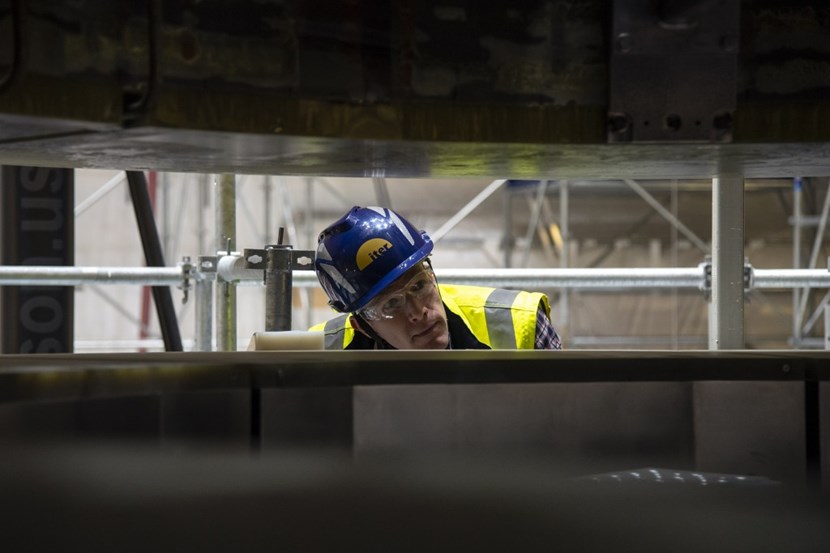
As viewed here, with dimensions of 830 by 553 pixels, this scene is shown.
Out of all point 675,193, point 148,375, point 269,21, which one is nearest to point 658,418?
point 148,375

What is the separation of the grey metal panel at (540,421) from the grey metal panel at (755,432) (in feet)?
0.10

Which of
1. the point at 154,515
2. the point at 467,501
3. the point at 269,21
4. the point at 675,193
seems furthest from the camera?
the point at 675,193

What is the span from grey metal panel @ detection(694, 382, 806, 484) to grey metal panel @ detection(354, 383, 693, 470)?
0.03 metres

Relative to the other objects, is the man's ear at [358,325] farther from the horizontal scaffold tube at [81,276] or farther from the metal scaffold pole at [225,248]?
the horizontal scaffold tube at [81,276]

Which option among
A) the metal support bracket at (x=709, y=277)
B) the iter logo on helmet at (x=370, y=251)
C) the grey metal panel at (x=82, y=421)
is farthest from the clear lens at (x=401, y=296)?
the grey metal panel at (x=82, y=421)

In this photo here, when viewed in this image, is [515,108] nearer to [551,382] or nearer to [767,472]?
[551,382]

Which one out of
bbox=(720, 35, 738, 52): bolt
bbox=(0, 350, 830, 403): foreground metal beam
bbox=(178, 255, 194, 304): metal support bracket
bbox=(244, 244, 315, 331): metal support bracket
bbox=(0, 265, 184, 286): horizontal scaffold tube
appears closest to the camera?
bbox=(0, 350, 830, 403): foreground metal beam

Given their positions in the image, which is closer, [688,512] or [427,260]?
[688,512]

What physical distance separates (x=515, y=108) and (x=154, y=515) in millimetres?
1065

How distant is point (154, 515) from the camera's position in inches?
60.9

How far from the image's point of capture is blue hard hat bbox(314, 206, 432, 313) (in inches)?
126

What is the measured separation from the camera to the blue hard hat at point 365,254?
10.5 ft

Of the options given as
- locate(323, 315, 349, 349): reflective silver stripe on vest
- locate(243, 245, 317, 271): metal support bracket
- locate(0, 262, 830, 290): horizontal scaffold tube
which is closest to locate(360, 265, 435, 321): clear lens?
locate(323, 315, 349, 349): reflective silver stripe on vest

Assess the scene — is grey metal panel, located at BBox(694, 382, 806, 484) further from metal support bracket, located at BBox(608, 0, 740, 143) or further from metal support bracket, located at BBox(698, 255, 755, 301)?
metal support bracket, located at BBox(698, 255, 755, 301)
